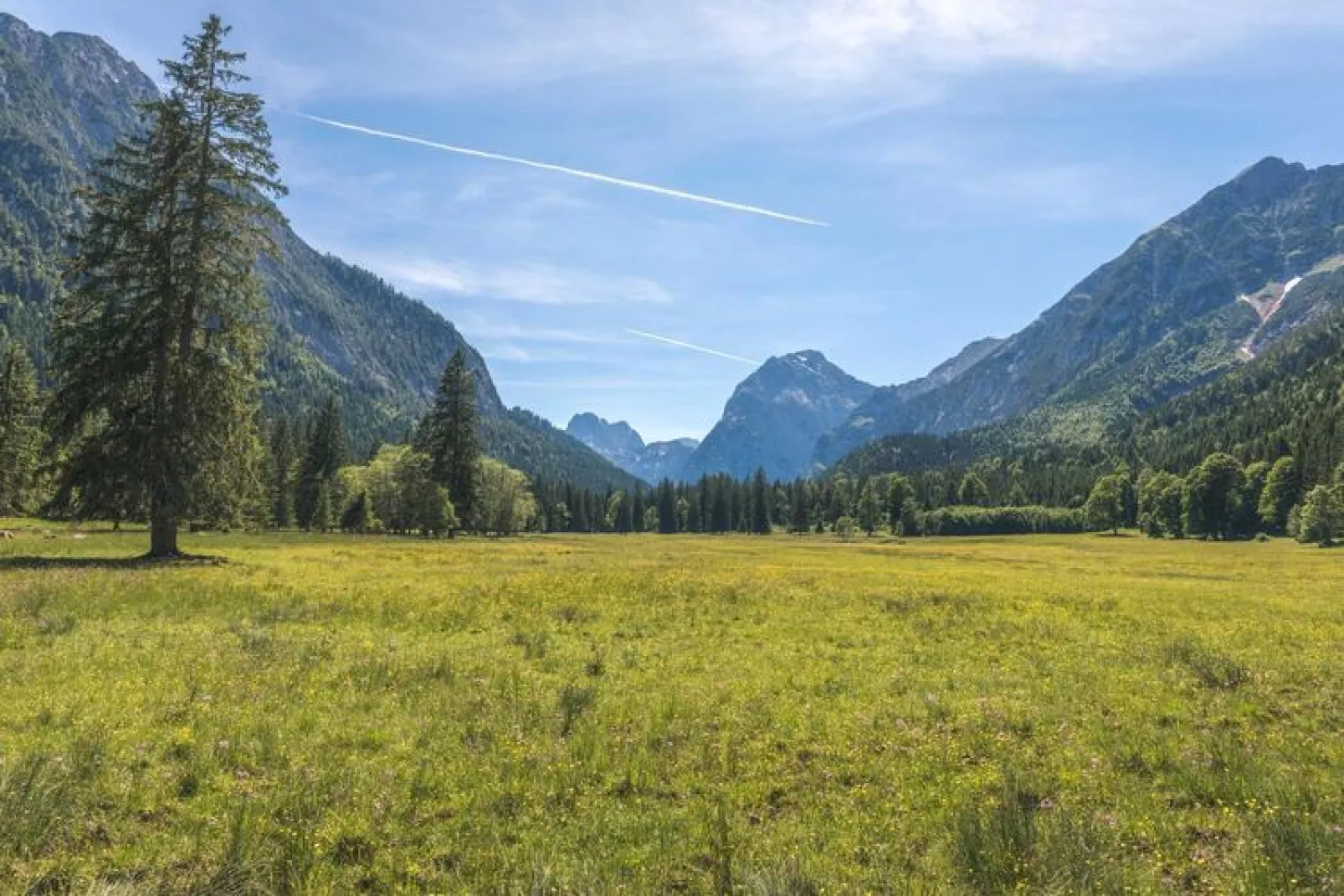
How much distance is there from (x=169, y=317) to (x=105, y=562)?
11.3 m

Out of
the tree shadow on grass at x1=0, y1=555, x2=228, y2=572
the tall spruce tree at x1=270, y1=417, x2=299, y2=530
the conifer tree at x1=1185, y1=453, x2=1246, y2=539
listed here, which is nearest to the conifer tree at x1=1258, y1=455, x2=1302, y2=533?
the conifer tree at x1=1185, y1=453, x2=1246, y2=539

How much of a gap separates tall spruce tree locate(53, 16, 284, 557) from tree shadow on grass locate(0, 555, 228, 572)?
162 centimetres

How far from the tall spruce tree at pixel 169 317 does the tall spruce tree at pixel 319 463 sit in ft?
249

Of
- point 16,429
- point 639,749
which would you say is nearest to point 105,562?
point 639,749

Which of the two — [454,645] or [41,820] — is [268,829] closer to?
[41,820]

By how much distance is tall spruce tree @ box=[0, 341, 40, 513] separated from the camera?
75.1 m

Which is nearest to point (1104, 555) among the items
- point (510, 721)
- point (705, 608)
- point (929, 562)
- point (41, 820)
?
point (929, 562)

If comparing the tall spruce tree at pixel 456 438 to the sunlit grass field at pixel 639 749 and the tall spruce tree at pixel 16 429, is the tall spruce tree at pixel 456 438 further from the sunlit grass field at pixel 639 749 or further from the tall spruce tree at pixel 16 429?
the sunlit grass field at pixel 639 749

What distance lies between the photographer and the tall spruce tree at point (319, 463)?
10888 cm

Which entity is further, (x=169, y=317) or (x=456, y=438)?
(x=456, y=438)

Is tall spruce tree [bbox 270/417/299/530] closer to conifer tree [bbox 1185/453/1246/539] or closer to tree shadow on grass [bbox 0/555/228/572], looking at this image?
tree shadow on grass [bbox 0/555/228/572]

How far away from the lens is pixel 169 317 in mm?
34531

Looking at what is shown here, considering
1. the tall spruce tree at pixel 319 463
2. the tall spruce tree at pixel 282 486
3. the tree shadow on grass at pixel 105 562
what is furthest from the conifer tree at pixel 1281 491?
A: the tall spruce tree at pixel 282 486

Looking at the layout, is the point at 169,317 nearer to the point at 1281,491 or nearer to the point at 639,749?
the point at 639,749
